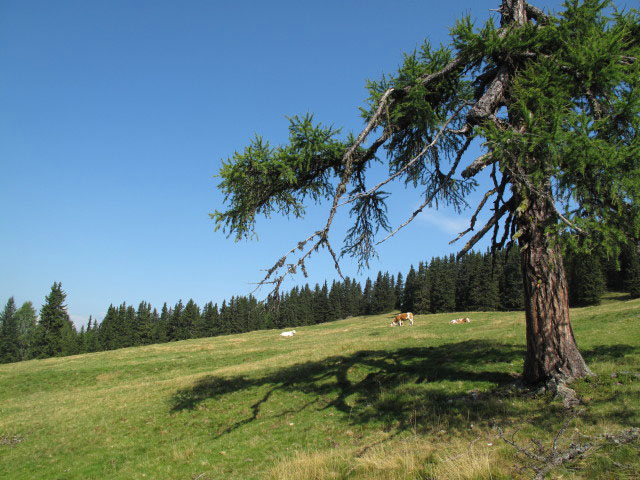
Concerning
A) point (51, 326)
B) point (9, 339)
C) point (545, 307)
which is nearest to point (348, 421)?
point (545, 307)

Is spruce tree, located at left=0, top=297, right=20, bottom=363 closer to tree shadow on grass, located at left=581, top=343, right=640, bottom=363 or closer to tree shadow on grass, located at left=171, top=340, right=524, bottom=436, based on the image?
tree shadow on grass, located at left=171, top=340, right=524, bottom=436

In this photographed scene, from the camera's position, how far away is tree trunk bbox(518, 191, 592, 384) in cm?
859

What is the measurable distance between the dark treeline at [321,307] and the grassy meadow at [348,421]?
2004 inches

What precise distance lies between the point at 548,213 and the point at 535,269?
1.44 metres

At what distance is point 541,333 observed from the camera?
8766 millimetres

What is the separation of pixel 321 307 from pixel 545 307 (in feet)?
419

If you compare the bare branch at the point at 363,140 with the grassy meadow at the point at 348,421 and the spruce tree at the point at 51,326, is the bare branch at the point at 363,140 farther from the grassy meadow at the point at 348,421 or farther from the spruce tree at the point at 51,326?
the spruce tree at the point at 51,326

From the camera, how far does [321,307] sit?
440 feet

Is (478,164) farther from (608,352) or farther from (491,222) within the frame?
(608,352)

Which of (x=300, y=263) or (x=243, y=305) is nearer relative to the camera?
(x=300, y=263)

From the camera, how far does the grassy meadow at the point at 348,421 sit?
5.70 meters

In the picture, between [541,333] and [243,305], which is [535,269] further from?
[243,305]

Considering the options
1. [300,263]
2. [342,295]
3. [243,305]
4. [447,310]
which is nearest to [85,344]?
[243,305]

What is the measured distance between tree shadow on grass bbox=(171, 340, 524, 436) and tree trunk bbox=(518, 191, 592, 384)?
1578mm
